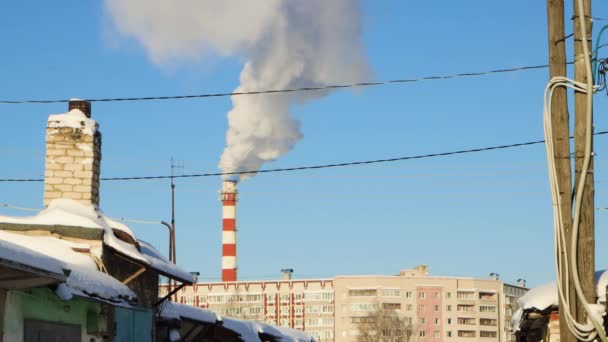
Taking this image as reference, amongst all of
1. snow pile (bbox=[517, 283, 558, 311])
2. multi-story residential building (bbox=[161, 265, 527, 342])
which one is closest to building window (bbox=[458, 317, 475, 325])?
multi-story residential building (bbox=[161, 265, 527, 342])

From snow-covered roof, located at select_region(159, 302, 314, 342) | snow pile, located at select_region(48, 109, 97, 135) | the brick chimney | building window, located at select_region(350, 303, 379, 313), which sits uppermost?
building window, located at select_region(350, 303, 379, 313)

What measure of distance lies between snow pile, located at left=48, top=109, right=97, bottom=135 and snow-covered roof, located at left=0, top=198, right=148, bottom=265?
4.79 ft

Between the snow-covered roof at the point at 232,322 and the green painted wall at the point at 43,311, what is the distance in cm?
654

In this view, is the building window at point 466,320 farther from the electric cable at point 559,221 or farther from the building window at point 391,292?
the electric cable at point 559,221

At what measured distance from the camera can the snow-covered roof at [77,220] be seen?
19.2 meters

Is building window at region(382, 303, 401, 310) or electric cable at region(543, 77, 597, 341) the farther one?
building window at region(382, 303, 401, 310)

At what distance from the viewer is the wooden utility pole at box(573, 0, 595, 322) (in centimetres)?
1148

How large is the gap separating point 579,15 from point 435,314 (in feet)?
587

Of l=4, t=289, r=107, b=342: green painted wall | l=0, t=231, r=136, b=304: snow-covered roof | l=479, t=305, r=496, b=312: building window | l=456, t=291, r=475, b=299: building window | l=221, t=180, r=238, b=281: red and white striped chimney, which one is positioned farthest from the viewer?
l=479, t=305, r=496, b=312: building window

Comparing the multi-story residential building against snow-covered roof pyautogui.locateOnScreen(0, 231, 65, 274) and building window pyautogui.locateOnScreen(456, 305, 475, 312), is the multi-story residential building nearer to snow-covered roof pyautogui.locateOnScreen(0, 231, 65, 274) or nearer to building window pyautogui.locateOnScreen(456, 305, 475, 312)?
building window pyautogui.locateOnScreen(456, 305, 475, 312)

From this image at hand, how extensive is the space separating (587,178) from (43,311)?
7.93 m

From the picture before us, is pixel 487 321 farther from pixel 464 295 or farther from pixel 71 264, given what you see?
pixel 71 264

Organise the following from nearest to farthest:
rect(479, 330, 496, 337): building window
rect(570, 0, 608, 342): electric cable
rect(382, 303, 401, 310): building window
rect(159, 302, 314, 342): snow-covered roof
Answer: rect(570, 0, 608, 342): electric cable < rect(159, 302, 314, 342): snow-covered roof < rect(382, 303, 401, 310): building window < rect(479, 330, 496, 337): building window

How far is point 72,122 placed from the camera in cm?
2089
